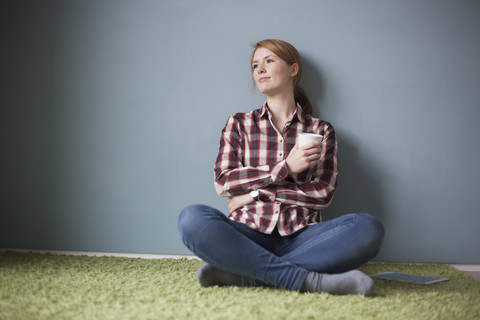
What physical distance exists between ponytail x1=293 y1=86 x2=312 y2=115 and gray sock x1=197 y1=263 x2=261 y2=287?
35.0 inches

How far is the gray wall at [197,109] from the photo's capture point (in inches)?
73.6

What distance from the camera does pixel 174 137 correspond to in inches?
77.1

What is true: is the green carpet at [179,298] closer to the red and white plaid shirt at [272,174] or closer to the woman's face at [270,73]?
the red and white plaid shirt at [272,174]

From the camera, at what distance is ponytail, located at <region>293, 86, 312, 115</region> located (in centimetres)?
188

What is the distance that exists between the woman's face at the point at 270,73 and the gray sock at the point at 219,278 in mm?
833

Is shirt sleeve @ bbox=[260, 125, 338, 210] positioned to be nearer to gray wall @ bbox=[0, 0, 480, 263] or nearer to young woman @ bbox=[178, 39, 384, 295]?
young woman @ bbox=[178, 39, 384, 295]

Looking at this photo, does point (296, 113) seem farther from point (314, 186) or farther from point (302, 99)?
point (314, 186)

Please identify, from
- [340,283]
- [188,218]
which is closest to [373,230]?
[340,283]

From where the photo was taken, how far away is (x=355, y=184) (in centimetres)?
190

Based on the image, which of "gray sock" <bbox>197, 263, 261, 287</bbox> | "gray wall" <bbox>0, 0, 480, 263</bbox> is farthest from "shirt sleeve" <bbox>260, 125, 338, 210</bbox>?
"gray sock" <bbox>197, 263, 261, 287</bbox>

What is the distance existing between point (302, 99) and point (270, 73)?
0.25 m

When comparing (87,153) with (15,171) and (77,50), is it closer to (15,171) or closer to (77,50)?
(15,171)

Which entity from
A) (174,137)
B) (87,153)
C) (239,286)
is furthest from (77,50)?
(239,286)

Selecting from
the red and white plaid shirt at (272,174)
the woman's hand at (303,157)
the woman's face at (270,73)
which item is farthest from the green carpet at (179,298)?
the woman's face at (270,73)
